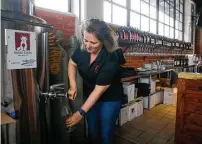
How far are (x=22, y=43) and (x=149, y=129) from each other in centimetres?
249

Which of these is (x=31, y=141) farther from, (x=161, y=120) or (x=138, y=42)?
(x=138, y=42)

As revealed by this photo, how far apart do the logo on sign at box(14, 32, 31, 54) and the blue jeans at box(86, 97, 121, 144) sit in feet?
2.56

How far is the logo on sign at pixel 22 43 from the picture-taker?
39.9 inches

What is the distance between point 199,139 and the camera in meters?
2.14

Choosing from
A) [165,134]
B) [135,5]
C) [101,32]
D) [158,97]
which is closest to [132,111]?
[165,134]

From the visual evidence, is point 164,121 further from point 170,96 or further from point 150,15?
point 150,15

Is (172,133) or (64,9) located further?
(172,133)

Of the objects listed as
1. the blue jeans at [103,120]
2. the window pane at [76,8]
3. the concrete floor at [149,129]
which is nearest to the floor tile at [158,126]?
the concrete floor at [149,129]

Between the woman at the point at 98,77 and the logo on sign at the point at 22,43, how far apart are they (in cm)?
44

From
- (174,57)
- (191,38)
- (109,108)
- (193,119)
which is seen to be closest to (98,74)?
(109,108)

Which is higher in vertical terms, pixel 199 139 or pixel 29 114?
pixel 29 114

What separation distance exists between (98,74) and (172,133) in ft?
6.49

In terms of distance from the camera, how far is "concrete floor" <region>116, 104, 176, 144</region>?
2.61 meters

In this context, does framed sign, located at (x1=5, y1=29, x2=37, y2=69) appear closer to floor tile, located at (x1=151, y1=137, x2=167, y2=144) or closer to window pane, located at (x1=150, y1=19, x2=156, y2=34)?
floor tile, located at (x1=151, y1=137, x2=167, y2=144)
